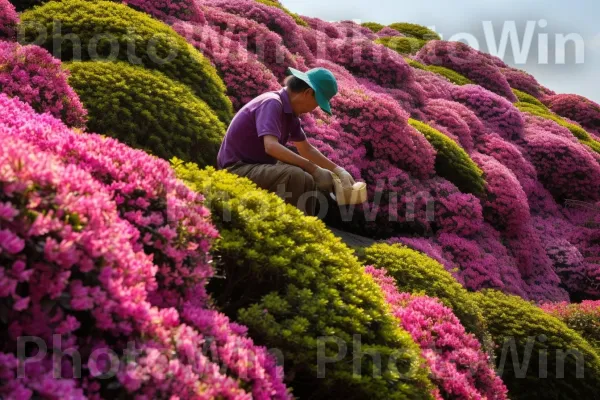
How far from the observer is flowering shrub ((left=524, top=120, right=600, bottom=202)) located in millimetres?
18156

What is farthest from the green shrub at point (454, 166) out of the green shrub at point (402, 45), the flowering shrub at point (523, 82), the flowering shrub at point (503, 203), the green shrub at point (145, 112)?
the flowering shrub at point (523, 82)

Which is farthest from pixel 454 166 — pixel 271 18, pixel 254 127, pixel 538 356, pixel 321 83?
pixel 254 127

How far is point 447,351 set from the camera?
521 centimetres

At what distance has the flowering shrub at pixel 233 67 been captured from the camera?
10.3 m

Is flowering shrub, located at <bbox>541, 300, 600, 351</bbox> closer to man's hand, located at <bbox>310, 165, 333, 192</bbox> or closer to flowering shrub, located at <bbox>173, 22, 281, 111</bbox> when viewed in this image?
man's hand, located at <bbox>310, 165, 333, 192</bbox>

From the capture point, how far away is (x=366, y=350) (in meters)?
3.51

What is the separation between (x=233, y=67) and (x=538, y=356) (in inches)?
294

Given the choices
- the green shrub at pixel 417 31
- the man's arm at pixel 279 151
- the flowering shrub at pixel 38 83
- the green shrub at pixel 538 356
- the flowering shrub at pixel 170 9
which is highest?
the green shrub at pixel 417 31

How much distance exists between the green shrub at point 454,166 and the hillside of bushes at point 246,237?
50 millimetres

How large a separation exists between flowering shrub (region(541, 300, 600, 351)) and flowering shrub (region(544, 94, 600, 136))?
26.0 metres

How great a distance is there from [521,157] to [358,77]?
19.7 feet

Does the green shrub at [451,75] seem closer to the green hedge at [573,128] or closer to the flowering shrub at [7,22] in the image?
the green hedge at [573,128]

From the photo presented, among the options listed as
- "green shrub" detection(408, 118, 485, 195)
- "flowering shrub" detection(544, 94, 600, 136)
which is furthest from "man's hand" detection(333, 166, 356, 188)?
"flowering shrub" detection(544, 94, 600, 136)

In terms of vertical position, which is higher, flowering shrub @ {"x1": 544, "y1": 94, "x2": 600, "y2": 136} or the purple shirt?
the purple shirt
